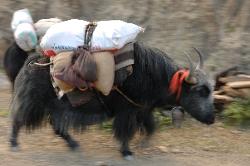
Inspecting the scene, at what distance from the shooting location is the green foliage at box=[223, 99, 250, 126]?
6.67m

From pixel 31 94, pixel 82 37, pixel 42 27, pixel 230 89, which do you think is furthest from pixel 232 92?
pixel 31 94

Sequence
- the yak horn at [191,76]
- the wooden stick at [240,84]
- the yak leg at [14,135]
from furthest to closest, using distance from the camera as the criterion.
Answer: the wooden stick at [240,84]
the yak leg at [14,135]
the yak horn at [191,76]

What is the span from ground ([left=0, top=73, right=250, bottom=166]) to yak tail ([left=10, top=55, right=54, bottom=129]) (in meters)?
0.35

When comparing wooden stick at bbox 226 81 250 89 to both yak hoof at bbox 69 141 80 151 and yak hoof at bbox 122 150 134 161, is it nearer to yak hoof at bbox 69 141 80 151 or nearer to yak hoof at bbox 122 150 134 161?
yak hoof at bbox 122 150 134 161

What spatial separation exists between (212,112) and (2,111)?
2622mm

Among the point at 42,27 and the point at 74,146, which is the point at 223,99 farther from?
the point at 42,27

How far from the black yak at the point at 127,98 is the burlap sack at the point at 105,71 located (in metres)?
0.21

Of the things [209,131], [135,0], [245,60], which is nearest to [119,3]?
[135,0]

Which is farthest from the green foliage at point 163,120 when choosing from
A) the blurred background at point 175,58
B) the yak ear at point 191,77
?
the yak ear at point 191,77

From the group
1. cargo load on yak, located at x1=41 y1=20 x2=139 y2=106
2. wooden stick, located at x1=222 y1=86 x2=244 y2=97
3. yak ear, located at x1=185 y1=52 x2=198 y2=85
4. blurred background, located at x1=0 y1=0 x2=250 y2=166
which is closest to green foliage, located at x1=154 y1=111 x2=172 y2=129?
blurred background, located at x1=0 y1=0 x2=250 y2=166

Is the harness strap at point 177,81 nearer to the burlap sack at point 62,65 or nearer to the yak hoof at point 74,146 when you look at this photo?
the burlap sack at point 62,65

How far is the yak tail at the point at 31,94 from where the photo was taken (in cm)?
560

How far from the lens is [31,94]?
5.61 meters

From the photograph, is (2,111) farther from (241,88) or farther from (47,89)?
(241,88)
